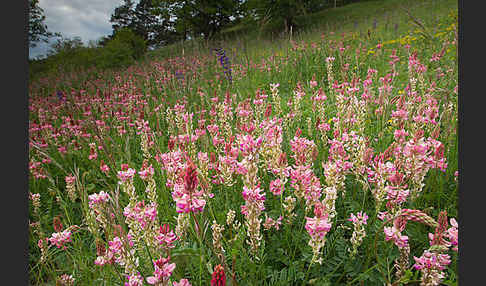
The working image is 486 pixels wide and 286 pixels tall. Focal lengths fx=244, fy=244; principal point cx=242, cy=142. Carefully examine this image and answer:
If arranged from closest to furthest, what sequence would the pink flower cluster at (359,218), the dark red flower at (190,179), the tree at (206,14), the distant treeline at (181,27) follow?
the dark red flower at (190,179) → the pink flower cluster at (359,218) → the distant treeline at (181,27) → the tree at (206,14)

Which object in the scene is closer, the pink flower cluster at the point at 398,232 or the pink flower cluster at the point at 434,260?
→ the pink flower cluster at the point at 434,260

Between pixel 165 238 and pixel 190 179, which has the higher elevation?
pixel 190 179

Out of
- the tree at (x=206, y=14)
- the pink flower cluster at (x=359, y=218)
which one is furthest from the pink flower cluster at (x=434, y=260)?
the tree at (x=206, y=14)

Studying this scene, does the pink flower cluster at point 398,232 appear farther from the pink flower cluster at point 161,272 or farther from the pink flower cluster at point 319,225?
the pink flower cluster at point 161,272

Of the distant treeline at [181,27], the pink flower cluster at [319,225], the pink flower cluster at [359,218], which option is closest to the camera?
the pink flower cluster at [319,225]

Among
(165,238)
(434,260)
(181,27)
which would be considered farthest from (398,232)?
(181,27)

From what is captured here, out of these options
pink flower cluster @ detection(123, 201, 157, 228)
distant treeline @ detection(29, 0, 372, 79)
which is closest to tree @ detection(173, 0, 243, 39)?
distant treeline @ detection(29, 0, 372, 79)

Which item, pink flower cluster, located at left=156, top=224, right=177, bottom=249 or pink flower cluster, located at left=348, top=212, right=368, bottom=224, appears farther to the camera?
pink flower cluster, located at left=348, top=212, right=368, bottom=224

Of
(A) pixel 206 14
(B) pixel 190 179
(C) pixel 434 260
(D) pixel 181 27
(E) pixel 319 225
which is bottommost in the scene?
(C) pixel 434 260

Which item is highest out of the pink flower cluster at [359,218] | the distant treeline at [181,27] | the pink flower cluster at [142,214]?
the distant treeline at [181,27]

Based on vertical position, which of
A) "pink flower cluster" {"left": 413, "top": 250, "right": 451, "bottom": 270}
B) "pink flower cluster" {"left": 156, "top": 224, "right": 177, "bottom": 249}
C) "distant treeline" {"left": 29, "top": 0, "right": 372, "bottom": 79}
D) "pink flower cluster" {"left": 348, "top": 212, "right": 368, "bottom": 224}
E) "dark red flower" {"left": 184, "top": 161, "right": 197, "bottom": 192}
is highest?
"distant treeline" {"left": 29, "top": 0, "right": 372, "bottom": 79}

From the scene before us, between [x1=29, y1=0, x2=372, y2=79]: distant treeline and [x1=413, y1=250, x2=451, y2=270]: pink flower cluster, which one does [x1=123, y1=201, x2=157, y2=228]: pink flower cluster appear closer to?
[x1=413, y1=250, x2=451, y2=270]: pink flower cluster

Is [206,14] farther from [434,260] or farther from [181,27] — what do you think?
[434,260]

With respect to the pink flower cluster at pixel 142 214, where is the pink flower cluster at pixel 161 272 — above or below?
below
